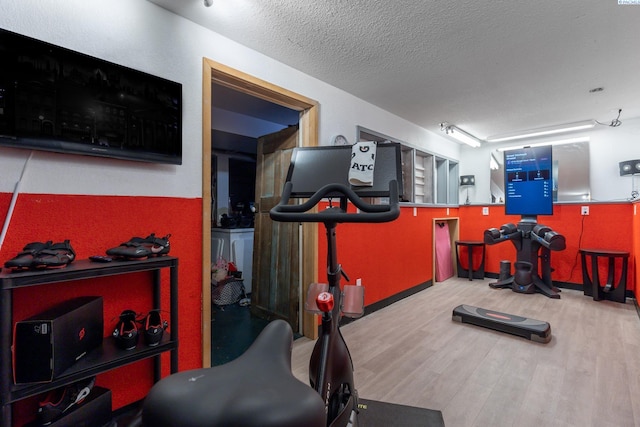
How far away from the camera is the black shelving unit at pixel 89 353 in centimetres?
118

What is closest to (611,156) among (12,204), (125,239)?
(125,239)

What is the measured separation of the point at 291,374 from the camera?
2.39ft

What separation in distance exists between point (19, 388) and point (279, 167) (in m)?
2.49

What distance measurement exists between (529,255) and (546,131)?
2065 millimetres

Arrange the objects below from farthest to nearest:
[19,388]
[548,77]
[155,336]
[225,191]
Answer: [225,191], [548,77], [155,336], [19,388]

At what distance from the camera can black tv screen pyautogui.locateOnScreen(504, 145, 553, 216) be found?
14.0 feet

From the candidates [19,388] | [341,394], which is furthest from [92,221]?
[341,394]

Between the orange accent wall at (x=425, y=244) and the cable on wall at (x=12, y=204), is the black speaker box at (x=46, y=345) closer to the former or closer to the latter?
the cable on wall at (x=12, y=204)

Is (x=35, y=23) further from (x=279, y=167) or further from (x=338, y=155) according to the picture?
(x=279, y=167)

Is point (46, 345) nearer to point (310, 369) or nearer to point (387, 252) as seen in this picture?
point (310, 369)

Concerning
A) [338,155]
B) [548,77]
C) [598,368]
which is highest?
[548,77]

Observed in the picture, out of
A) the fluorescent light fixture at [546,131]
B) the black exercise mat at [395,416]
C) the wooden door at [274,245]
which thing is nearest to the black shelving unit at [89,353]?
the black exercise mat at [395,416]

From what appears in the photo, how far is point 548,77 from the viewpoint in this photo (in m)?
2.93

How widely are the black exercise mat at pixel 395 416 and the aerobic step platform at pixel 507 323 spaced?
1.58 m
